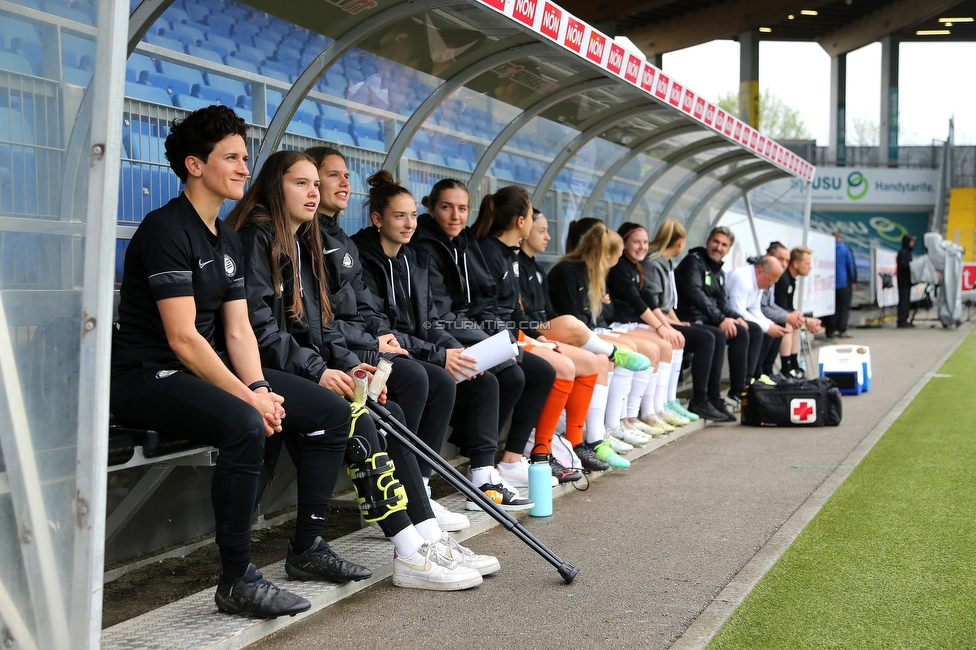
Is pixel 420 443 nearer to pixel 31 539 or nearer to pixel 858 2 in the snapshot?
pixel 31 539

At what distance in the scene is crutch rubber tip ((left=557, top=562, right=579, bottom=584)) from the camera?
375cm

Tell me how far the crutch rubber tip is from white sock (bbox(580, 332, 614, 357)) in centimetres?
256

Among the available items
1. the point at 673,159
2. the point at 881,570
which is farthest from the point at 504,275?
the point at 673,159

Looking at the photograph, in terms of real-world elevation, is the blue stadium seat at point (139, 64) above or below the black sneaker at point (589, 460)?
above

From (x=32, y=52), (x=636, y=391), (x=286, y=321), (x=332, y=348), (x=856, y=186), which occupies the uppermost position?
(x=856, y=186)

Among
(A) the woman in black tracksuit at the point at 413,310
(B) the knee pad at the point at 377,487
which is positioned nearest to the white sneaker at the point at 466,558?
A: (B) the knee pad at the point at 377,487

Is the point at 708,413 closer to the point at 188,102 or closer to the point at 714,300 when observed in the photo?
the point at 714,300

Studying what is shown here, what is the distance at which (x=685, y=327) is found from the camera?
27.0ft

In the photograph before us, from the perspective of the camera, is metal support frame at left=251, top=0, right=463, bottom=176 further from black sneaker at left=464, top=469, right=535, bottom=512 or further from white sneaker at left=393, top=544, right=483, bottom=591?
white sneaker at left=393, top=544, right=483, bottom=591

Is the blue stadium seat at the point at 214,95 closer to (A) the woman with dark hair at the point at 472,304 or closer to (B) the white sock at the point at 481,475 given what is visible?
(A) the woman with dark hair at the point at 472,304

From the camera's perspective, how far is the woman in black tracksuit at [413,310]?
15.5 ft

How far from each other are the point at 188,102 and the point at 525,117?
2.71 meters

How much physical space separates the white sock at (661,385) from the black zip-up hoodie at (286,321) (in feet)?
12.7

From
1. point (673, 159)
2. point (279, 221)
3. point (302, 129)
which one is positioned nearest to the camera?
point (279, 221)
